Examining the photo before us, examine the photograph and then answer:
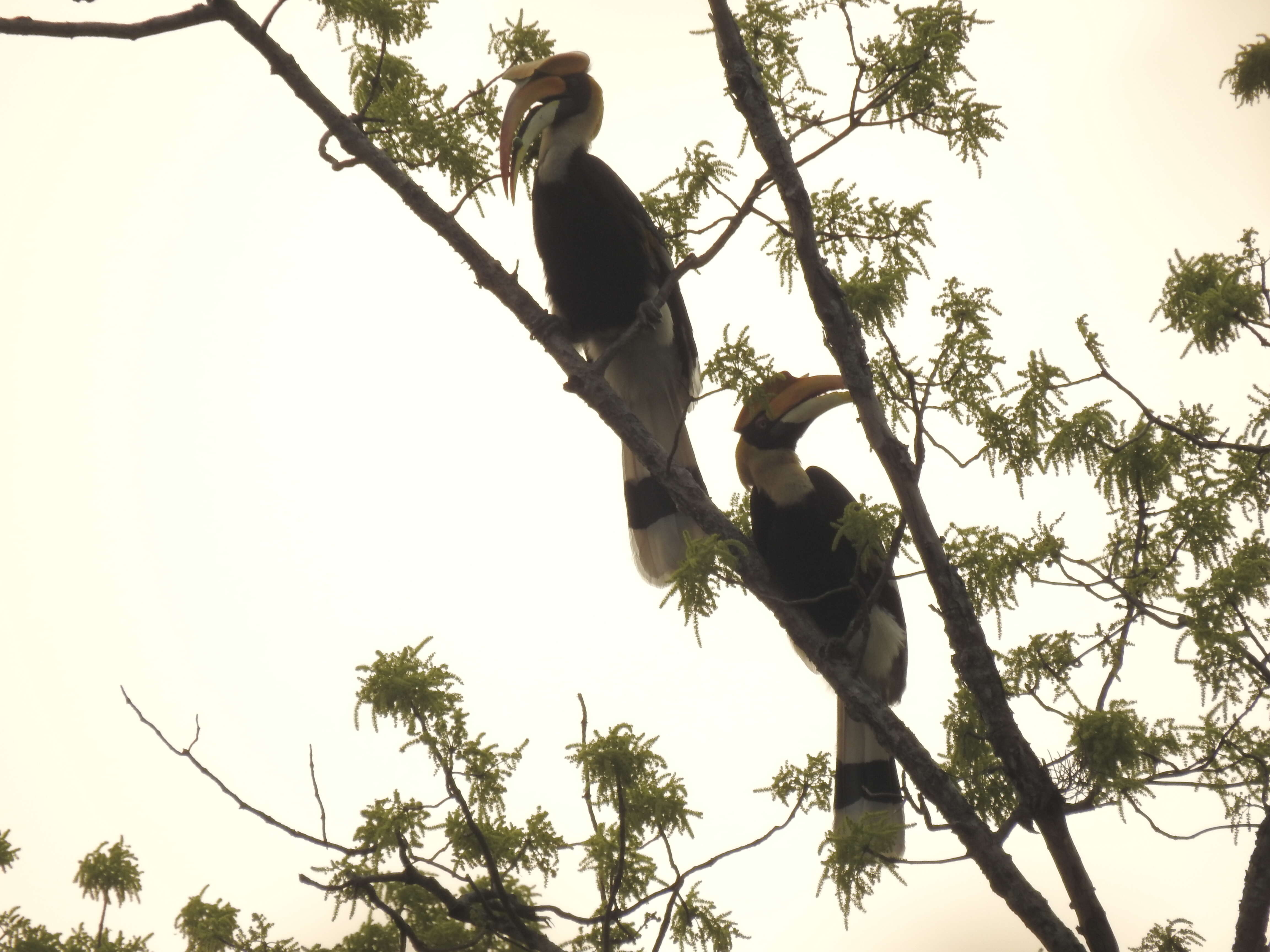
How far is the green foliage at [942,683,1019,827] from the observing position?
2.90 meters

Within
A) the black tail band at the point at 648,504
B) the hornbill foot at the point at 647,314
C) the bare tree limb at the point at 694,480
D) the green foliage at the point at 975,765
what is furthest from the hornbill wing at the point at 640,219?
the green foliage at the point at 975,765

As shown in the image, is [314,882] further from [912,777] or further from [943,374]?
[943,374]

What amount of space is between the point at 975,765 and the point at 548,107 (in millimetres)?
2465

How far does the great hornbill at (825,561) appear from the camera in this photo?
3.37m

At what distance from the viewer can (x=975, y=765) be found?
2930 mm

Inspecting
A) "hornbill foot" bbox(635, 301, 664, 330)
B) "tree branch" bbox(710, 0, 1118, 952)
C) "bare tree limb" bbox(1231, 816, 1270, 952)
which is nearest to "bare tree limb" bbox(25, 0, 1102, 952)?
"tree branch" bbox(710, 0, 1118, 952)

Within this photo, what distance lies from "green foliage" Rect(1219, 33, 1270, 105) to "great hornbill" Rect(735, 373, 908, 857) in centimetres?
147

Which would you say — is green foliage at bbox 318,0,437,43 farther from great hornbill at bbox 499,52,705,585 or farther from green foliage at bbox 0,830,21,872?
green foliage at bbox 0,830,21,872

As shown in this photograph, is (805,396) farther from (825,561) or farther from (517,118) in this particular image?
(517,118)

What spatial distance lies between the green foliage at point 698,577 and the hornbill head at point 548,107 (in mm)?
1402

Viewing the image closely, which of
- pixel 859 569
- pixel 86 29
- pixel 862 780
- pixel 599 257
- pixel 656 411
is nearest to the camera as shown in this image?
pixel 86 29

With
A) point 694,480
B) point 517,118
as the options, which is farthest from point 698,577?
point 517,118

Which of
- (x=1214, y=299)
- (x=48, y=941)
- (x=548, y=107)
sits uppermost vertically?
(x=548, y=107)

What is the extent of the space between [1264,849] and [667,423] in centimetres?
217
